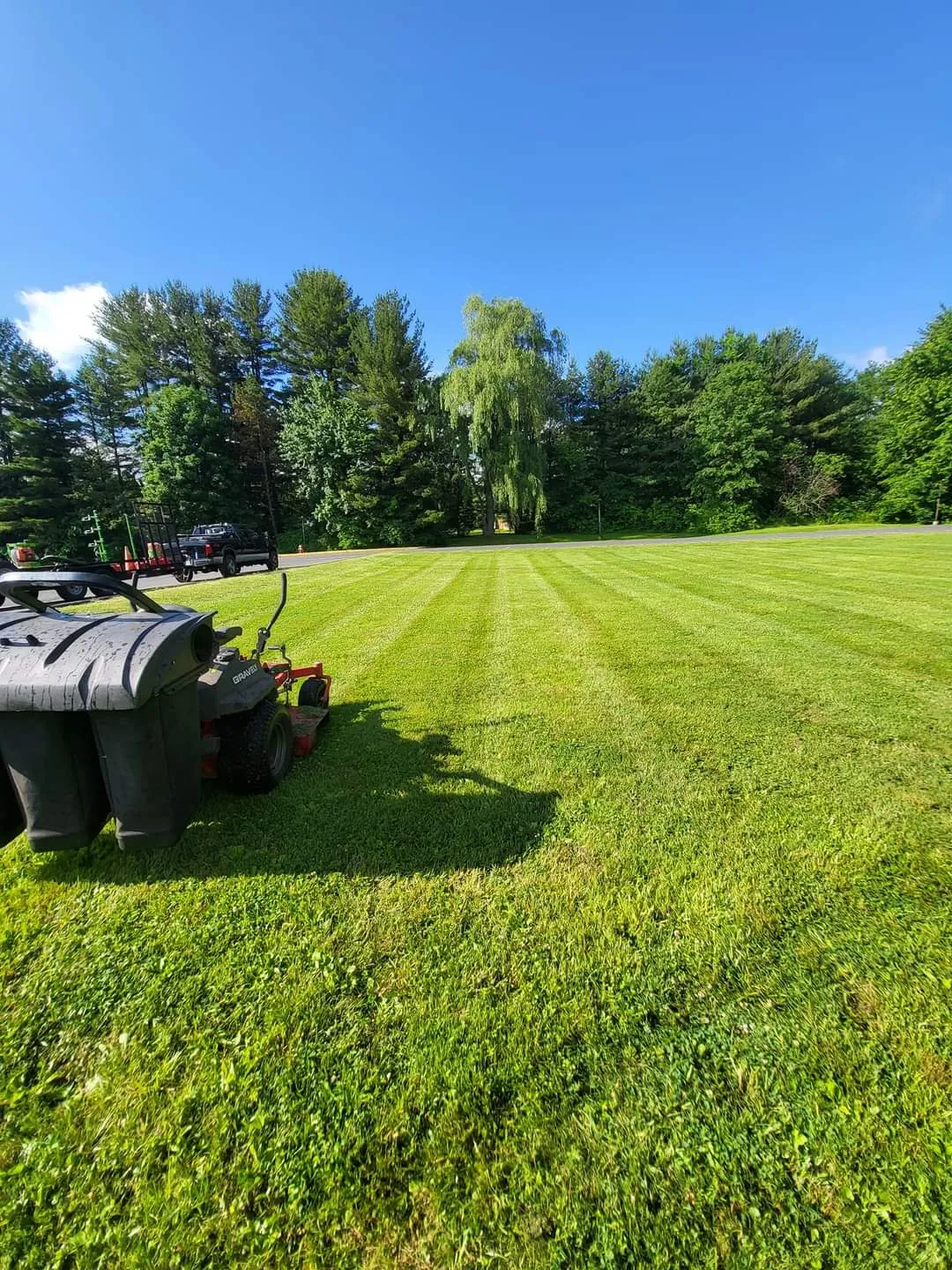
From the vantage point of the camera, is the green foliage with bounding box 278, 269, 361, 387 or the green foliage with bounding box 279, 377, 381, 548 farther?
the green foliage with bounding box 278, 269, 361, 387

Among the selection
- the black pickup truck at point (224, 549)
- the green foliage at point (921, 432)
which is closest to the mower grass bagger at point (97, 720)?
the black pickup truck at point (224, 549)

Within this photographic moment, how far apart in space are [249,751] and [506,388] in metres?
30.2

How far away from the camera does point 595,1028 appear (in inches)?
67.7

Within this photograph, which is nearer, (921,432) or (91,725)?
(91,725)

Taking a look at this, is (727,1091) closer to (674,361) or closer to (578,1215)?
(578,1215)

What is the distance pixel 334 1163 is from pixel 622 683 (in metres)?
4.39

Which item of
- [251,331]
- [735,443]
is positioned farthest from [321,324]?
[735,443]

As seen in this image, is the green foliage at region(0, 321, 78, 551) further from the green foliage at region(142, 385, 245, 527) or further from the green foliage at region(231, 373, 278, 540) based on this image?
the green foliage at region(231, 373, 278, 540)

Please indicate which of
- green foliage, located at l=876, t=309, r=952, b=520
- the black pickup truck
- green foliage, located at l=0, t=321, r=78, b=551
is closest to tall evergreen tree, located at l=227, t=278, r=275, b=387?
green foliage, located at l=0, t=321, r=78, b=551

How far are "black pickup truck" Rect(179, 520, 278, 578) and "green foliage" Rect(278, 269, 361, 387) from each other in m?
21.5

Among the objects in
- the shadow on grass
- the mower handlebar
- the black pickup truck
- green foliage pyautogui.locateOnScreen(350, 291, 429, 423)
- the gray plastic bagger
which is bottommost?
the shadow on grass

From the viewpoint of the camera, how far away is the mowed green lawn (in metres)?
1.23

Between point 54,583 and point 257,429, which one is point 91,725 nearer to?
point 54,583

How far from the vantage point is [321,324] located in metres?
35.5
